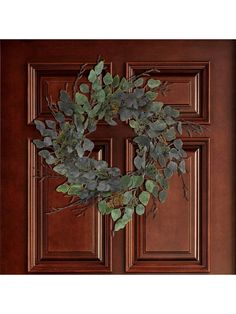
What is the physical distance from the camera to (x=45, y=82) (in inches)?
93.2

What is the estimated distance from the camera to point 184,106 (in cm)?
235

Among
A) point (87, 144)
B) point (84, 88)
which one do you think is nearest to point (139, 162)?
point (87, 144)

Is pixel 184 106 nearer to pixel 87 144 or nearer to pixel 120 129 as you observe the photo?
pixel 120 129

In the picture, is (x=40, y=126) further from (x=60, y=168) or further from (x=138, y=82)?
(x=138, y=82)

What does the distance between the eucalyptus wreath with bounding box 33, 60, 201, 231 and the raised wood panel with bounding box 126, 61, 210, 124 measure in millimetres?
96

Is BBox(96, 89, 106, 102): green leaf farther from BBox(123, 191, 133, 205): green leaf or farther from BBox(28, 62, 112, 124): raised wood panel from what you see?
BBox(123, 191, 133, 205): green leaf

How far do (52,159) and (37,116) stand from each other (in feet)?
0.64

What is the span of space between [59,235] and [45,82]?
50 centimetres

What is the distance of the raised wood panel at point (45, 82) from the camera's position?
92.7 inches

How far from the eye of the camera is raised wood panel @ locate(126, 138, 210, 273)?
2.37m

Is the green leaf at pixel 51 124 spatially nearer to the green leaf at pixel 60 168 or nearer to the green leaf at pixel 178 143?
the green leaf at pixel 60 168

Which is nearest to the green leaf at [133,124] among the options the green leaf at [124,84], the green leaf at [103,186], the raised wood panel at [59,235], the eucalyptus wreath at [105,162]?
the eucalyptus wreath at [105,162]

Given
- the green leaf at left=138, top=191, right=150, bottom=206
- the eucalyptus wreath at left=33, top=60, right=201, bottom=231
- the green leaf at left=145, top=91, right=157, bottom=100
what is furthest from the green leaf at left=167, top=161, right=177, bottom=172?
the green leaf at left=145, top=91, right=157, bottom=100
